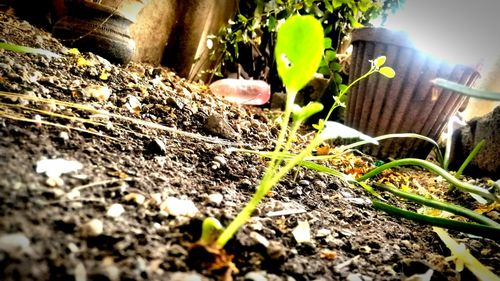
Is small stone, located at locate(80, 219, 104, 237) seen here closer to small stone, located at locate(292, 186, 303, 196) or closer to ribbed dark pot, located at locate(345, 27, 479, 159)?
small stone, located at locate(292, 186, 303, 196)

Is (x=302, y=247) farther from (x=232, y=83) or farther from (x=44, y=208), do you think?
(x=232, y=83)

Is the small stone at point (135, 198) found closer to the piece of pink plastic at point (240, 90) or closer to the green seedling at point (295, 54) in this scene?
the green seedling at point (295, 54)

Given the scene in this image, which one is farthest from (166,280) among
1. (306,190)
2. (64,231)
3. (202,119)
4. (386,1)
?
(386,1)

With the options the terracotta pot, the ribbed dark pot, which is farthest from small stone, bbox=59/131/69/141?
the ribbed dark pot

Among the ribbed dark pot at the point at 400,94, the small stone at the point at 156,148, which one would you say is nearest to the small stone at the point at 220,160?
the small stone at the point at 156,148

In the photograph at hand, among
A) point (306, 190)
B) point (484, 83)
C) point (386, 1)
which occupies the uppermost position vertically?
point (386, 1)

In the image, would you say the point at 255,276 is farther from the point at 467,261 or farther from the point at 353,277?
the point at 467,261
